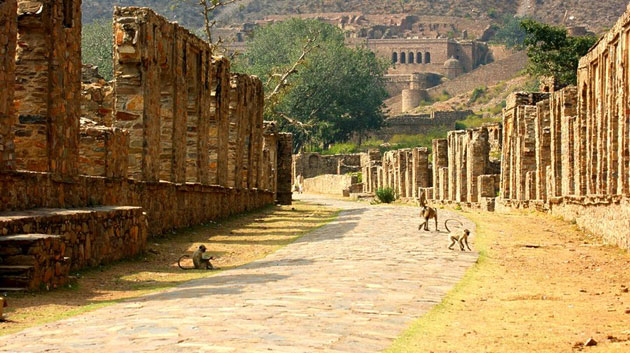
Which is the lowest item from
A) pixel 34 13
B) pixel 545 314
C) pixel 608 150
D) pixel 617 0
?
pixel 545 314

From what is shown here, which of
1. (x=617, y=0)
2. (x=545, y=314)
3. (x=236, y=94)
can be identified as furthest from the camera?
(x=617, y=0)

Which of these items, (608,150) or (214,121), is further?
(214,121)

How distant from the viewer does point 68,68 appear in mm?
16328

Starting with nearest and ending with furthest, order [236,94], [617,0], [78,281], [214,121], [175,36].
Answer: [78,281]
[175,36]
[214,121]
[236,94]
[617,0]

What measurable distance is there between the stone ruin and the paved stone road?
5.85 ft

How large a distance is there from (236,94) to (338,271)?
18.4 m

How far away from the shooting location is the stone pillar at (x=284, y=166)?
1563 inches

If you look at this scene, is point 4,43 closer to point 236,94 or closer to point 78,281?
point 78,281

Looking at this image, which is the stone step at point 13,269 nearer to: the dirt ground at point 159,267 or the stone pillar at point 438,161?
the dirt ground at point 159,267

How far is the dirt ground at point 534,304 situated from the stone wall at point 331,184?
4099cm

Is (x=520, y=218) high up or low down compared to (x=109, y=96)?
down

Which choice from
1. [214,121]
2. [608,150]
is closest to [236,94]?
[214,121]

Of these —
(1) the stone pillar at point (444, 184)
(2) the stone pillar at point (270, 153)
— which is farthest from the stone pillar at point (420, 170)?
(2) the stone pillar at point (270, 153)

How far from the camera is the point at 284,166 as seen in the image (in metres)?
41.0
